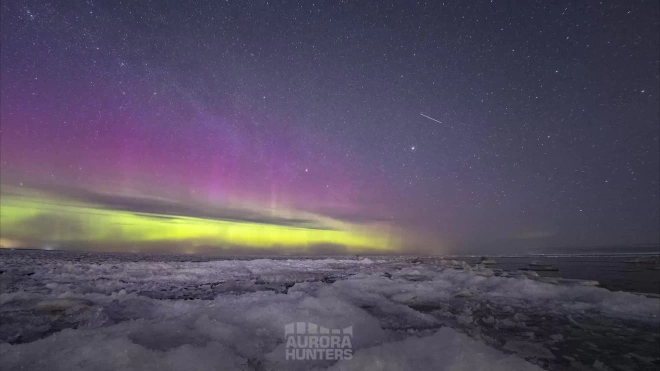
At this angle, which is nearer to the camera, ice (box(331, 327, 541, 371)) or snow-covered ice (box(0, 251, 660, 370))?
ice (box(331, 327, 541, 371))

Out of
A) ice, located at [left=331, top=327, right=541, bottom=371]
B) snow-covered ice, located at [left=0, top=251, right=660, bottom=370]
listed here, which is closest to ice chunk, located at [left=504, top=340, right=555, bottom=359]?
snow-covered ice, located at [left=0, top=251, right=660, bottom=370]

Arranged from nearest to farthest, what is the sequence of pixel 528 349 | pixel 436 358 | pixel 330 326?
pixel 436 358, pixel 528 349, pixel 330 326

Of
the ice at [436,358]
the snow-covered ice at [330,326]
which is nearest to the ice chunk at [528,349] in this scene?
the snow-covered ice at [330,326]

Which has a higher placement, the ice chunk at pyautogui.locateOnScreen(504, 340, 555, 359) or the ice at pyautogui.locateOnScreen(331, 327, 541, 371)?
the ice at pyautogui.locateOnScreen(331, 327, 541, 371)

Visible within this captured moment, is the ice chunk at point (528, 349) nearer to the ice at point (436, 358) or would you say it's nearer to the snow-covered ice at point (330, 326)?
the snow-covered ice at point (330, 326)

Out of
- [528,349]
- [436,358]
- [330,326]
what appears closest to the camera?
[436,358]

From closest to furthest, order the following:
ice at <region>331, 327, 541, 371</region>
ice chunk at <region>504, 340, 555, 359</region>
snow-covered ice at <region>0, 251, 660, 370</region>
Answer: ice at <region>331, 327, 541, 371</region>
snow-covered ice at <region>0, 251, 660, 370</region>
ice chunk at <region>504, 340, 555, 359</region>

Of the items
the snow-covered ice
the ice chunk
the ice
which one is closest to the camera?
the ice

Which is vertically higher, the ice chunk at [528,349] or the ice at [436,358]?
the ice at [436,358]

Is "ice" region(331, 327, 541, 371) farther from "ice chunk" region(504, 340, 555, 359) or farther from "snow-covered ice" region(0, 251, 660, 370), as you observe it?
"ice chunk" region(504, 340, 555, 359)

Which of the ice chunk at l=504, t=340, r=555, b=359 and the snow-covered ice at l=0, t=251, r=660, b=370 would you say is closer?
the snow-covered ice at l=0, t=251, r=660, b=370

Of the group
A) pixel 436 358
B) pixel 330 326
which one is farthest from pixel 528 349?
pixel 330 326

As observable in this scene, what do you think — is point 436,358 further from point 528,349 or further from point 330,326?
point 330,326

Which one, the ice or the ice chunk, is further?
the ice chunk
